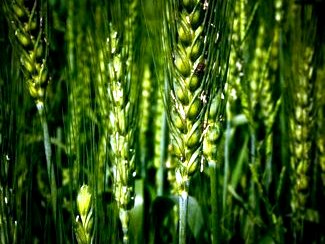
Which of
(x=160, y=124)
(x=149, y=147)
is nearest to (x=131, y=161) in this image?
(x=160, y=124)

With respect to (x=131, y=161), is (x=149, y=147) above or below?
above

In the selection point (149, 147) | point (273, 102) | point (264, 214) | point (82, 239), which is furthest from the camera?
point (149, 147)

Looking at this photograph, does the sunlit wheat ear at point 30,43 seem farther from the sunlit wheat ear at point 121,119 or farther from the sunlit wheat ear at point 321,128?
the sunlit wheat ear at point 321,128

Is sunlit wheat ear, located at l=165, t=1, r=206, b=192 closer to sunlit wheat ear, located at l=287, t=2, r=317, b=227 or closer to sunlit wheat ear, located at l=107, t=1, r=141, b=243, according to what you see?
sunlit wheat ear, located at l=107, t=1, r=141, b=243

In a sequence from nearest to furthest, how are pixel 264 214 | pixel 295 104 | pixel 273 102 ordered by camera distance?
1. pixel 295 104
2. pixel 273 102
3. pixel 264 214

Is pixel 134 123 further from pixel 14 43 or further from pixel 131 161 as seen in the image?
pixel 14 43

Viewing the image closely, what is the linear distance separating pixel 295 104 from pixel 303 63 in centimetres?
10

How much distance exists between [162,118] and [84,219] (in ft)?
1.61

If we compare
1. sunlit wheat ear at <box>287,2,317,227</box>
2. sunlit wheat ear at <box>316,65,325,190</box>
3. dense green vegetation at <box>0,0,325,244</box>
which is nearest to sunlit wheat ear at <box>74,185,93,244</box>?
dense green vegetation at <box>0,0,325,244</box>

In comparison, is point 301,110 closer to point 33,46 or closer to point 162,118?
point 162,118

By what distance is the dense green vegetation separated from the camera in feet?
2.24

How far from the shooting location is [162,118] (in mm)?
1181

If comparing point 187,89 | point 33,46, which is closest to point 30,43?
point 33,46

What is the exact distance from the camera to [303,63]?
1093mm
